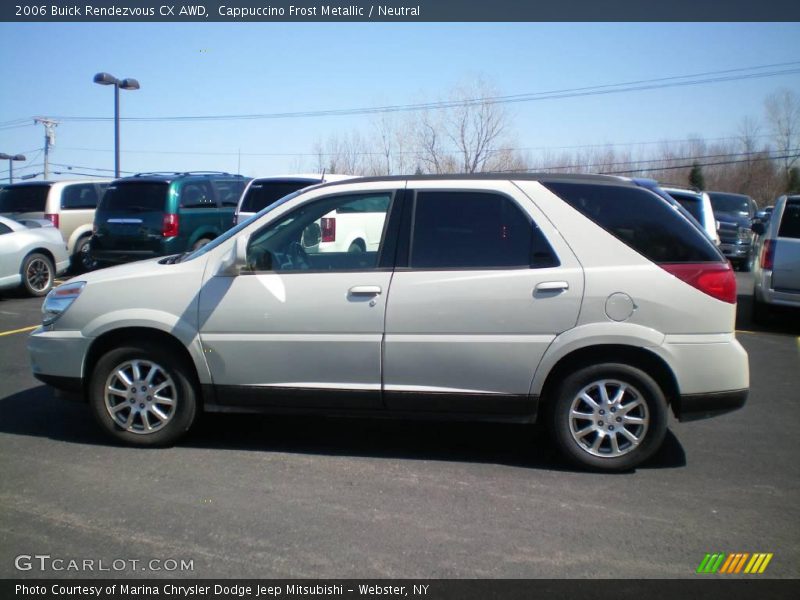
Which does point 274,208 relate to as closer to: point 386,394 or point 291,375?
point 291,375

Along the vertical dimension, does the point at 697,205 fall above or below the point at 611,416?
above

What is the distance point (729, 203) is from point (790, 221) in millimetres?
11103

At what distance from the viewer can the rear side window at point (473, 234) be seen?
191 inches

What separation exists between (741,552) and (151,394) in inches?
151

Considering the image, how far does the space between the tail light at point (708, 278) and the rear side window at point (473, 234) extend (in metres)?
0.79

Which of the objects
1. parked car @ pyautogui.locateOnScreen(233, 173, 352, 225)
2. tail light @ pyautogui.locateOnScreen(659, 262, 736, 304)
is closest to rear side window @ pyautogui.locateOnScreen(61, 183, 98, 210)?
parked car @ pyautogui.locateOnScreen(233, 173, 352, 225)

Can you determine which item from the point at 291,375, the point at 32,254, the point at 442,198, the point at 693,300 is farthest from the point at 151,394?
the point at 32,254

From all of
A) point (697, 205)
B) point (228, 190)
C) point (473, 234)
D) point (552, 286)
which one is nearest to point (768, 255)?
point (697, 205)

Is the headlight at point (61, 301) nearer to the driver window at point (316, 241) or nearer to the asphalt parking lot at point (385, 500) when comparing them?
the asphalt parking lot at point (385, 500)

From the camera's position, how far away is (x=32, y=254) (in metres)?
12.7

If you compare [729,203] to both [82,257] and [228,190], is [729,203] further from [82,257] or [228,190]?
[82,257]

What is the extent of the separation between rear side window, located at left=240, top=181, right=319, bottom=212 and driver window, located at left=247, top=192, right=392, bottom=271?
291 inches

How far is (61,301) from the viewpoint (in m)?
5.30

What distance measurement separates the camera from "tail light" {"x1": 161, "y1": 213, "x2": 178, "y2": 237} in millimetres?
13375
